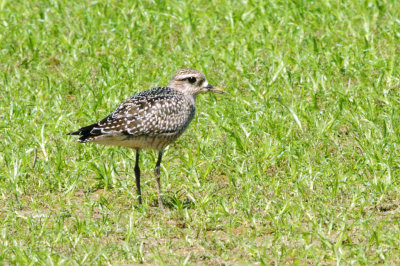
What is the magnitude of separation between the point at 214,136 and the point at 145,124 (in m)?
1.61

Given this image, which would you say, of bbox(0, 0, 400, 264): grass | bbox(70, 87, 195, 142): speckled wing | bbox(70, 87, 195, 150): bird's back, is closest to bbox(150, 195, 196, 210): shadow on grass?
bbox(0, 0, 400, 264): grass

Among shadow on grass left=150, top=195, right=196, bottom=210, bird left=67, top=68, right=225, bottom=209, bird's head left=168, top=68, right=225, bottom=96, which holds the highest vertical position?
bird's head left=168, top=68, right=225, bottom=96

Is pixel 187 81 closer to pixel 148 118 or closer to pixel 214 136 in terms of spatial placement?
pixel 214 136

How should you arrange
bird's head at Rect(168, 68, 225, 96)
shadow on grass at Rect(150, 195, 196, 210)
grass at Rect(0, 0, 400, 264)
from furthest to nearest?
bird's head at Rect(168, 68, 225, 96), shadow on grass at Rect(150, 195, 196, 210), grass at Rect(0, 0, 400, 264)

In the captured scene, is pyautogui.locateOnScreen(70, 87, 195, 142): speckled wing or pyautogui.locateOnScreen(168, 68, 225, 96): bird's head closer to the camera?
pyautogui.locateOnScreen(70, 87, 195, 142): speckled wing

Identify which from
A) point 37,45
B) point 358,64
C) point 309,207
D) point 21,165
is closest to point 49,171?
point 21,165

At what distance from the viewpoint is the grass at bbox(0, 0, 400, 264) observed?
7.36m

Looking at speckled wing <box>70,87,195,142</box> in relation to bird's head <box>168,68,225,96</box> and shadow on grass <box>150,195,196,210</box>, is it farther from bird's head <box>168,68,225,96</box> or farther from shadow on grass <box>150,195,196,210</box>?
shadow on grass <box>150,195,196,210</box>

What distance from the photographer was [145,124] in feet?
27.6

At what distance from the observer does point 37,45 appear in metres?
12.4

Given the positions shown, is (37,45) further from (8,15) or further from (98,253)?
(98,253)

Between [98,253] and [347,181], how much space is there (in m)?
2.92

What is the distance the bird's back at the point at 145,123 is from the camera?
8.23 meters

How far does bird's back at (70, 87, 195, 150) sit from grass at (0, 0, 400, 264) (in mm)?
580
